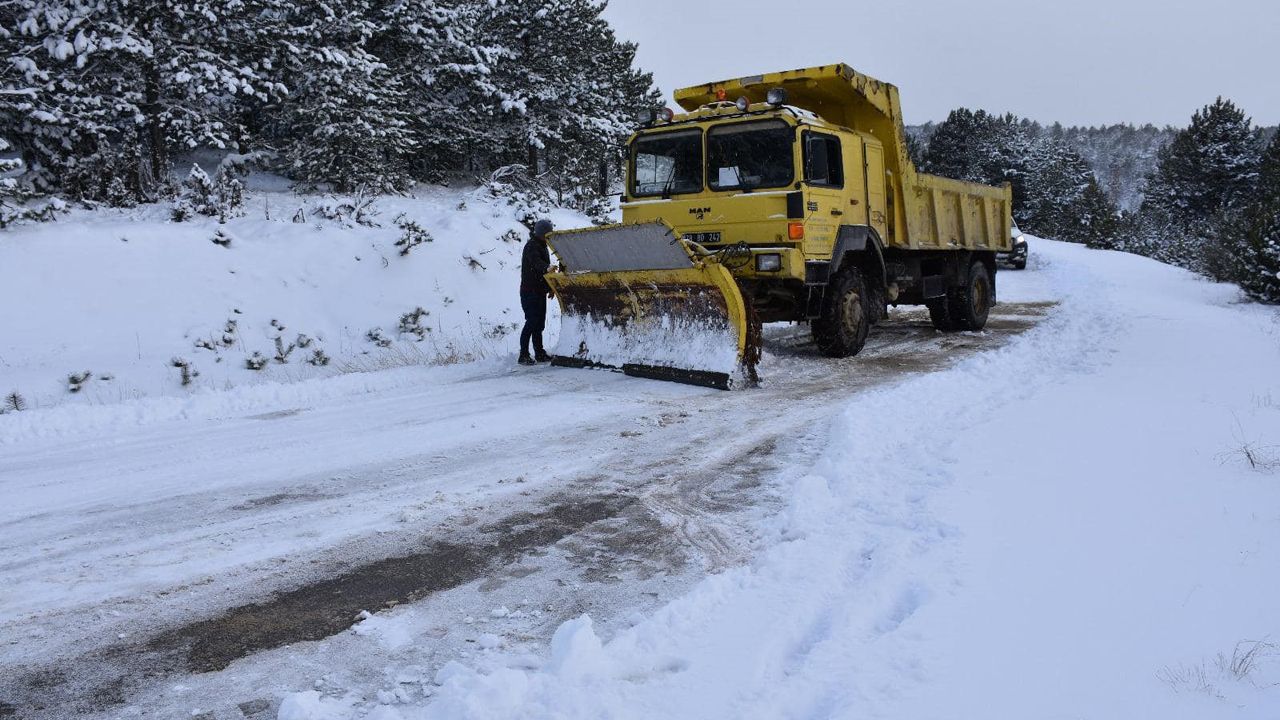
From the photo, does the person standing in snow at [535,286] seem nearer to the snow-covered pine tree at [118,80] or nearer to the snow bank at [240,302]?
the snow bank at [240,302]

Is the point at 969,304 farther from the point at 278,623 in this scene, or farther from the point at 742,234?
the point at 278,623

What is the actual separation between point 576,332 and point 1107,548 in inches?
271

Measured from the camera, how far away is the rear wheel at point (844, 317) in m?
9.73

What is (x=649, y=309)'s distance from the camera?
348 inches

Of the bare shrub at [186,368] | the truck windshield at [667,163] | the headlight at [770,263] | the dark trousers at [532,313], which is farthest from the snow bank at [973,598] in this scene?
the bare shrub at [186,368]

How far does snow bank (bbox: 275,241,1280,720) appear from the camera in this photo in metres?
2.41

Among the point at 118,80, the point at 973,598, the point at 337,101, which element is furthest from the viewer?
the point at 337,101

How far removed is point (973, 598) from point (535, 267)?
7464mm

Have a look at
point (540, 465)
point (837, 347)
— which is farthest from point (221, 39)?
point (540, 465)

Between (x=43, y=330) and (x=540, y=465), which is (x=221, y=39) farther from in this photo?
(x=540, y=465)

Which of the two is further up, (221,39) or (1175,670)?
(221,39)

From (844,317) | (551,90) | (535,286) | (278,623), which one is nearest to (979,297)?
(844,317)

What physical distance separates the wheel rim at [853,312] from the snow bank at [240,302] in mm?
4404

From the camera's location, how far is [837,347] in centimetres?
991
